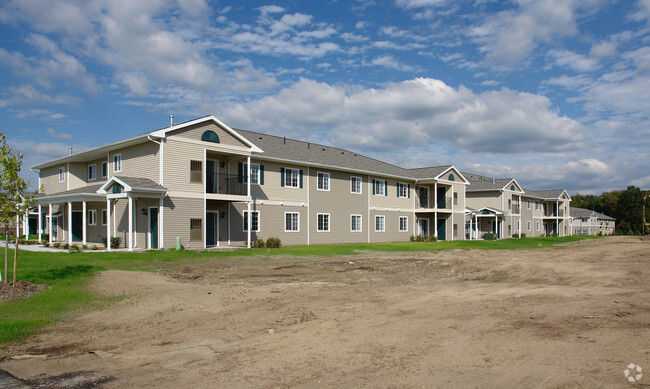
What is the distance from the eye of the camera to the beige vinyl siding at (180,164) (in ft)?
80.5

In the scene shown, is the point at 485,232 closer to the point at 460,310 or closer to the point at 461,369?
the point at 460,310

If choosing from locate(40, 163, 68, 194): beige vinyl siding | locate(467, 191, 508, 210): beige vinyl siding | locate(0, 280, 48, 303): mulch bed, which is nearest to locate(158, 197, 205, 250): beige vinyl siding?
locate(0, 280, 48, 303): mulch bed

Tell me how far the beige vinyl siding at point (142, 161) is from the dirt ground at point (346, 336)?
11.9m

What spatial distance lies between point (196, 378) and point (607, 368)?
17.3 ft

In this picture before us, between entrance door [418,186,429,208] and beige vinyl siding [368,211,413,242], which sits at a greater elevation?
entrance door [418,186,429,208]

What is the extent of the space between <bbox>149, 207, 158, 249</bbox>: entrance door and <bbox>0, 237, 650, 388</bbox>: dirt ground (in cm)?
1109

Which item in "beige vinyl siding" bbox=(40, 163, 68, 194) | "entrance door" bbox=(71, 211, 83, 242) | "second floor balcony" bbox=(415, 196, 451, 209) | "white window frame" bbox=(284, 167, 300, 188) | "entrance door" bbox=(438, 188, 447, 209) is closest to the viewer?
"white window frame" bbox=(284, 167, 300, 188)

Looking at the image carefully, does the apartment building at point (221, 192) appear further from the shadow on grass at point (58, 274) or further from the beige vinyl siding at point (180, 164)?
the shadow on grass at point (58, 274)

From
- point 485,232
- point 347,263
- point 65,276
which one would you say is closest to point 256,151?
point 347,263

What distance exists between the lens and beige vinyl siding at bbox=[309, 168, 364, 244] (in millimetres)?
33125

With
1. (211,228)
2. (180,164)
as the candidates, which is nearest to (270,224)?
(211,228)

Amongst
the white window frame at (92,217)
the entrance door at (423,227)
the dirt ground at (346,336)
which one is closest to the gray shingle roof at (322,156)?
the entrance door at (423,227)

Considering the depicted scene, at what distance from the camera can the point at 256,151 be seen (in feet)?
91.5

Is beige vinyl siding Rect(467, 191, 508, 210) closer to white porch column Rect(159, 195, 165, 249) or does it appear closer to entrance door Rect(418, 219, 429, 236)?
entrance door Rect(418, 219, 429, 236)
